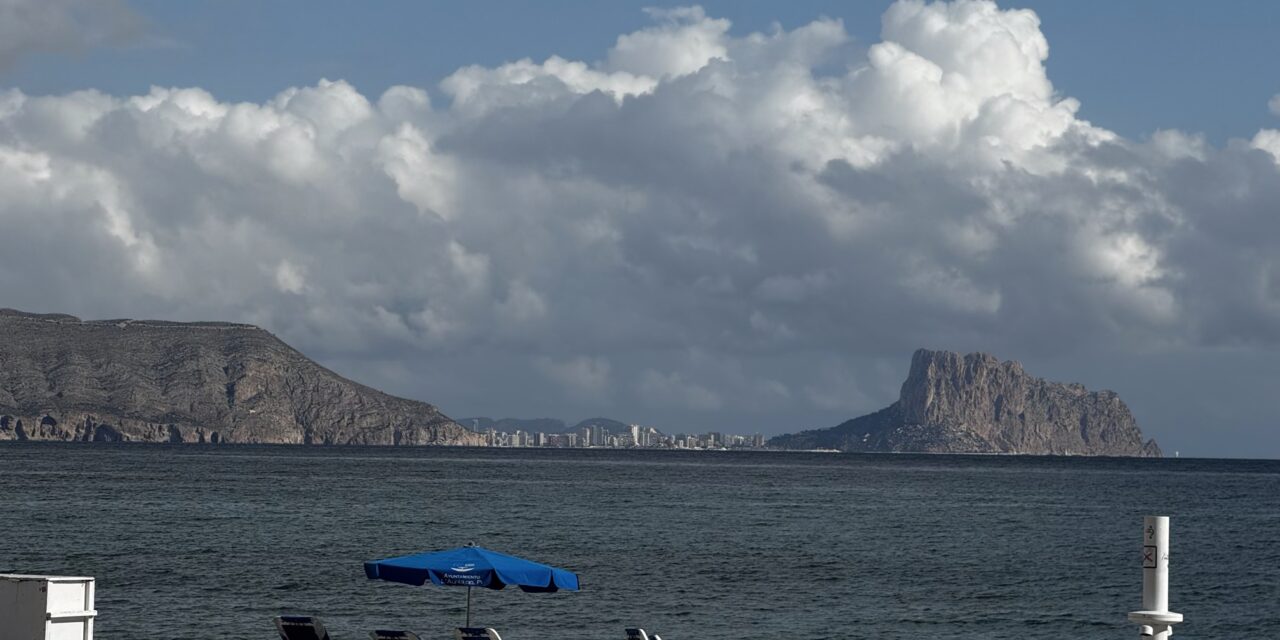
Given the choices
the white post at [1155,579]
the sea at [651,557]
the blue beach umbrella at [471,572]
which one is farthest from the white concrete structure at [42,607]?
the sea at [651,557]

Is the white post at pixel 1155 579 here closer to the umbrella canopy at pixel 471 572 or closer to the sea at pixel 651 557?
the umbrella canopy at pixel 471 572

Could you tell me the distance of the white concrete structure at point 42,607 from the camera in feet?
57.8

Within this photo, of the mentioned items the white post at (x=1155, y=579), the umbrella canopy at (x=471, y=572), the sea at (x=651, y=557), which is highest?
the white post at (x=1155, y=579)

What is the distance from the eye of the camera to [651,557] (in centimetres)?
6481

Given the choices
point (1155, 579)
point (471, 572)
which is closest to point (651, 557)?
point (471, 572)

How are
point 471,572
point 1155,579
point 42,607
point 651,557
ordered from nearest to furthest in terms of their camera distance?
point 1155,579, point 42,607, point 471,572, point 651,557

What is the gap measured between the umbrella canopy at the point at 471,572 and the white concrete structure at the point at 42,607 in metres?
7.35

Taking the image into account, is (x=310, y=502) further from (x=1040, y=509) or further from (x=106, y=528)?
(x=1040, y=509)

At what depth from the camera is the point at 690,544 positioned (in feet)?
237

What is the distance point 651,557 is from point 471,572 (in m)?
40.3

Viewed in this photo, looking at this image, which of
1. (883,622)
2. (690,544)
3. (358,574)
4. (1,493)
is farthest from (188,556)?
(1,493)

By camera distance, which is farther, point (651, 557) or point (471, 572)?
point (651, 557)

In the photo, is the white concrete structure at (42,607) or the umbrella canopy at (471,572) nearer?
the white concrete structure at (42,607)

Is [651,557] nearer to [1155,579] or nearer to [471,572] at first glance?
[471,572]
